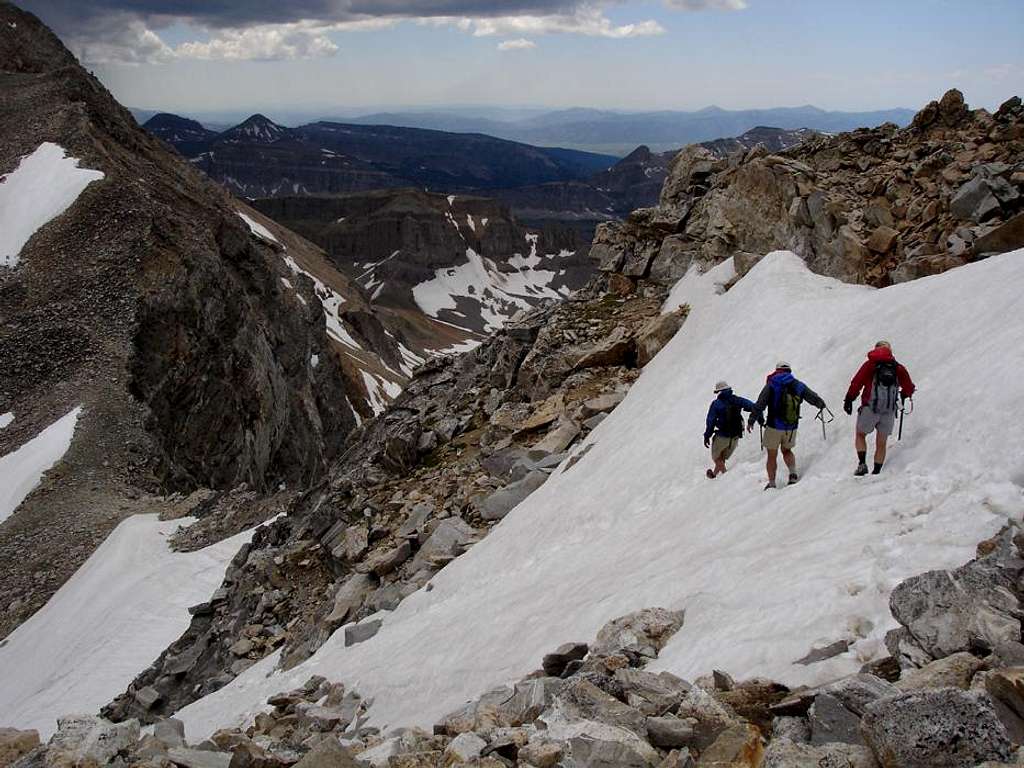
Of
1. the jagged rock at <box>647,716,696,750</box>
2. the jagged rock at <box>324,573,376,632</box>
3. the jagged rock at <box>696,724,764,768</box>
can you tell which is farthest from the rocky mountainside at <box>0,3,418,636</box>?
the jagged rock at <box>696,724,764,768</box>

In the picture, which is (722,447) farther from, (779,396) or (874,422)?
(874,422)

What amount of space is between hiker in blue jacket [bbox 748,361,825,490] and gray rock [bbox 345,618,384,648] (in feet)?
30.8

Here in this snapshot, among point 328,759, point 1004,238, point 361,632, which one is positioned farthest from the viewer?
point 1004,238

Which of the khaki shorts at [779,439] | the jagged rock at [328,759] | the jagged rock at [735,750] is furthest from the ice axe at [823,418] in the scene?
the jagged rock at [328,759]

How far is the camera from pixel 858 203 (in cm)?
2408

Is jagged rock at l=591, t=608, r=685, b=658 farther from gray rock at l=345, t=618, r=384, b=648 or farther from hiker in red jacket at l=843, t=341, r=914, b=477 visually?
gray rock at l=345, t=618, r=384, b=648

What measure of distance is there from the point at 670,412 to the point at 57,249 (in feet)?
188

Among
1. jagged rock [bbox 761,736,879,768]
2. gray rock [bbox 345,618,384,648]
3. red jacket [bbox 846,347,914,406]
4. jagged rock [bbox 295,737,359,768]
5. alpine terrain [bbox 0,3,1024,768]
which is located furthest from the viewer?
gray rock [bbox 345,618,384,648]

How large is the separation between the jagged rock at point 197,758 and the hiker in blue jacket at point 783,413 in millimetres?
9621

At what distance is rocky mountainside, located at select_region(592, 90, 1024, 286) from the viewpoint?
64.4ft

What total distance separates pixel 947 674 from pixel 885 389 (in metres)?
6.34

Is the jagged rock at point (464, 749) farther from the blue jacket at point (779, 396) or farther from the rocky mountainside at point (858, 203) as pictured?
the rocky mountainside at point (858, 203)

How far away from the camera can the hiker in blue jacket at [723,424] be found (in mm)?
15531

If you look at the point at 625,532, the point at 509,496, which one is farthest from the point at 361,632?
the point at 625,532
